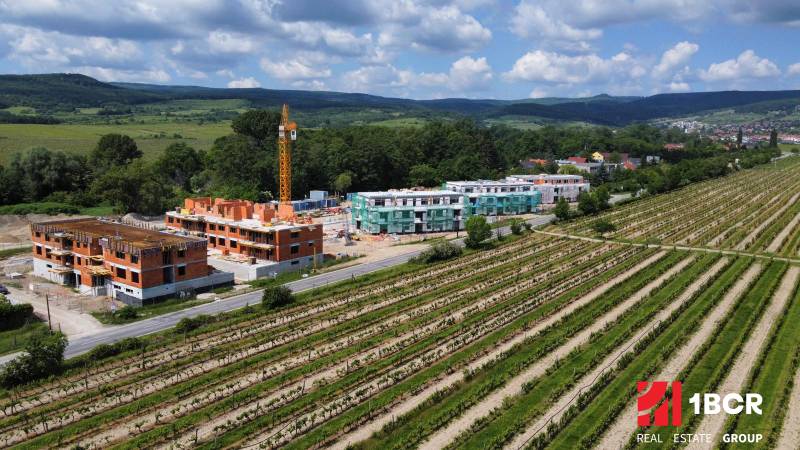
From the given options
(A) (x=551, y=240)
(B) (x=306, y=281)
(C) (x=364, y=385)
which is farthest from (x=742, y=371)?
(A) (x=551, y=240)

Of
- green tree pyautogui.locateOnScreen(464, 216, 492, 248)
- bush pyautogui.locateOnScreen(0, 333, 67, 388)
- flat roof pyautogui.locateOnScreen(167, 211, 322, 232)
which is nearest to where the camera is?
bush pyautogui.locateOnScreen(0, 333, 67, 388)

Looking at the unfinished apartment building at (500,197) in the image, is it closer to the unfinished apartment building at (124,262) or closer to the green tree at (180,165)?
the green tree at (180,165)

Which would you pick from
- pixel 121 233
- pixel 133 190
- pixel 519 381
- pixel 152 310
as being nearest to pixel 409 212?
pixel 121 233

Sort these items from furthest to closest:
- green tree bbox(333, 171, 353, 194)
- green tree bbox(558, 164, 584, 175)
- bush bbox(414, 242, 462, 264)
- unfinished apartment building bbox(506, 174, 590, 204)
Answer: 1. green tree bbox(558, 164, 584, 175)
2. unfinished apartment building bbox(506, 174, 590, 204)
3. green tree bbox(333, 171, 353, 194)
4. bush bbox(414, 242, 462, 264)

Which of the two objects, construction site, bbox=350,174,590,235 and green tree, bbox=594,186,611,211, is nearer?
construction site, bbox=350,174,590,235

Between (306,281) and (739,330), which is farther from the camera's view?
(306,281)

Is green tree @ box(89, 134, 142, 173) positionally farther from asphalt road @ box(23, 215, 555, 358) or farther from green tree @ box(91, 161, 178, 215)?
asphalt road @ box(23, 215, 555, 358)

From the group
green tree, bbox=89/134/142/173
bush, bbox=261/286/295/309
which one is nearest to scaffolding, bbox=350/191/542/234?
bush, bbox=261/286/295/309

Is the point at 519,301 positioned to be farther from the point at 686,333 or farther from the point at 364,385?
the point at 364,385
